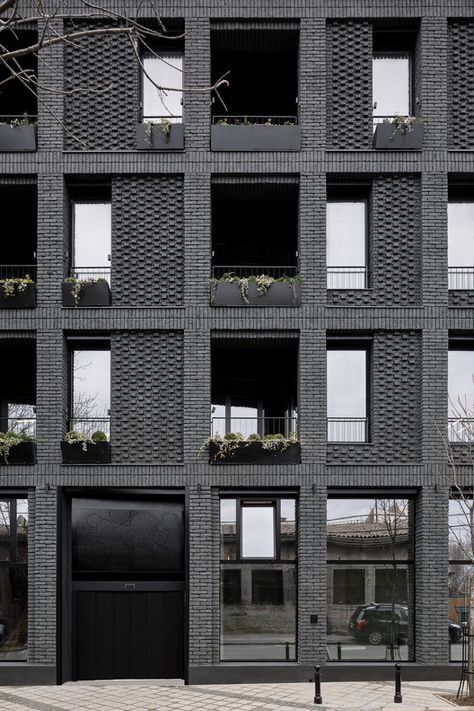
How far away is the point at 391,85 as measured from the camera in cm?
1856

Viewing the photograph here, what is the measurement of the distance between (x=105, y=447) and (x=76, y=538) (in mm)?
2138

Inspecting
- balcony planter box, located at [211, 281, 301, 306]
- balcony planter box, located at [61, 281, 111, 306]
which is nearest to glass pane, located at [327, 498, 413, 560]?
balcony planter box, located at [211, 281, 301, 306]

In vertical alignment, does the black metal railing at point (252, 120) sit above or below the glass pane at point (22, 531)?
above

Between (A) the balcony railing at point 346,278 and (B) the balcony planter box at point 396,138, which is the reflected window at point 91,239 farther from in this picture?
(B) the balcony planter box at point 396,138

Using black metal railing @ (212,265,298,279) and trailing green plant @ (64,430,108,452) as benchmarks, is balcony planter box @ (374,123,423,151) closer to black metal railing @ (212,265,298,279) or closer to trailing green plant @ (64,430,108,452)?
black metal railing @ (212,265,298,279)

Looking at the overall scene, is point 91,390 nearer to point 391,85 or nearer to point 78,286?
point 78,286

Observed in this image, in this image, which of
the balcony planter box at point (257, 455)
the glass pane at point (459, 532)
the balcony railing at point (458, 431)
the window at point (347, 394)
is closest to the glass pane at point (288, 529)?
the balcony planter box at point (257, 455)

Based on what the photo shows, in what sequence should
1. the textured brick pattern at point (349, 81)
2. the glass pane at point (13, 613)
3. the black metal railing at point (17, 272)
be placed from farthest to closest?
the black metal railing at point (17, 272)
the textured brick pattern at point (349, 81)
the glass pane at point (13, 613)

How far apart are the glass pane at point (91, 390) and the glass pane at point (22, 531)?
2.07m

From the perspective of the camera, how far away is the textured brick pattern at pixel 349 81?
18.0 meters

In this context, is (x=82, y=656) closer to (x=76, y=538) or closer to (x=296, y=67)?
(x=76, y=538)

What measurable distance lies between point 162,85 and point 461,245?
25.9 ft

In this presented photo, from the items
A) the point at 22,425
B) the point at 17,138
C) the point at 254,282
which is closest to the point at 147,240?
the point at 254,282

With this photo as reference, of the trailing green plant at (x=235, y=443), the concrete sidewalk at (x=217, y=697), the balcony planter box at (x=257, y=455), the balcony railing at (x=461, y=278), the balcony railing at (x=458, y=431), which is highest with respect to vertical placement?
the balcony railing at (x=461, y=278)
